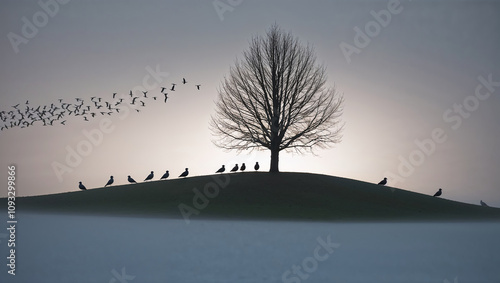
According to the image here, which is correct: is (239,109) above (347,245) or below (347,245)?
above

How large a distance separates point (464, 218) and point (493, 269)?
74.0ft

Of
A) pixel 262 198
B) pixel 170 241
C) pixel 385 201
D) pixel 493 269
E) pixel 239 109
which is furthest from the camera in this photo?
pixel 239 109

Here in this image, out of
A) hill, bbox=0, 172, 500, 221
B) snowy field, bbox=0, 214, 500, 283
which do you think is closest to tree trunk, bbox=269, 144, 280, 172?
hill, bbox=0, 172, 500, 221

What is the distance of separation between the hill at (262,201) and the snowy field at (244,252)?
150 inches

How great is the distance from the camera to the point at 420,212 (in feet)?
131

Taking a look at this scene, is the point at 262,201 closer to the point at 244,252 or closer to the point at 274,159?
the point at 274,159

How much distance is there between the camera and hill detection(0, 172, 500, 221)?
36.8 m

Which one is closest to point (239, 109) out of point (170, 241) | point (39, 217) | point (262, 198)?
point (262, 198)

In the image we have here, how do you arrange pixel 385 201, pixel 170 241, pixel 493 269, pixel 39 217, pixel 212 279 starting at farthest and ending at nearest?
1. pixel 385 201
2. pixel 39 217
3. pixel 170 241
4. pixel 493 269
5. pixel 212 279

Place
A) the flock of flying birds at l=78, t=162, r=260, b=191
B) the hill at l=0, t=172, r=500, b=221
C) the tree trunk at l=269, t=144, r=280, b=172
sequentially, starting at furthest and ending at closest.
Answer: the flock of flying birds at l=78, t=162, r=260, b=191 → the tree trunk at l=269, t=144, r=280, b=172 → the hill at l=0, t=172, r=500, b=221

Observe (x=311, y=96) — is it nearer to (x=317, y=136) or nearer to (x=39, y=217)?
(x=317, y=136)

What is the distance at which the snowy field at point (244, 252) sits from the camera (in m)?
17.4

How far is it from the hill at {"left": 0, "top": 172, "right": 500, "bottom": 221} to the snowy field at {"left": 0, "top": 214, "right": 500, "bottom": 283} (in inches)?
150

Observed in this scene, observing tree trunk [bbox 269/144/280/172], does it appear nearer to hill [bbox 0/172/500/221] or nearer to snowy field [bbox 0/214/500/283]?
hill [bbox 0/172/500/221]
